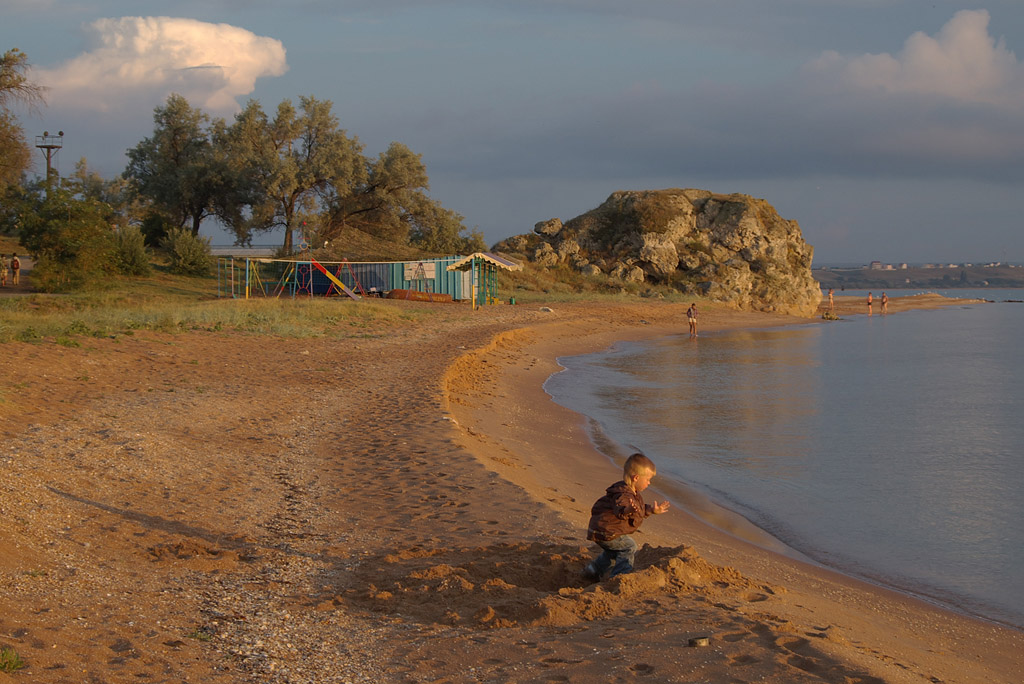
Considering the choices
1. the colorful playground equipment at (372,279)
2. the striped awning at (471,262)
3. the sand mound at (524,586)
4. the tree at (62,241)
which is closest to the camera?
the sand mound at (524,586)

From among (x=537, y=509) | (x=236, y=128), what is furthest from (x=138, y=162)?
(x=537, y=509)

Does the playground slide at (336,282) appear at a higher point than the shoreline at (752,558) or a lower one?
higher

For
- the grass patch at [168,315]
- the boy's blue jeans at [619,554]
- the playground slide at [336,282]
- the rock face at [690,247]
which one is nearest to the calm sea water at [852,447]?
the boy's blue jeans at [619,554]

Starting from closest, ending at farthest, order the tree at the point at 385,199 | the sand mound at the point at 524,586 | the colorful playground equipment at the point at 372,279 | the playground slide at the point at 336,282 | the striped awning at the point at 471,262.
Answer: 1. the sand mound at the point at 524,586
2. the playground slide at the point at 336,282
3. the colorful playground equipment at the point at 372,279
4. the striped awning at the point at 471,262
5. the tree at the point at 385,199

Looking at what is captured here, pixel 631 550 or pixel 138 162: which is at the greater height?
pixel 138 162

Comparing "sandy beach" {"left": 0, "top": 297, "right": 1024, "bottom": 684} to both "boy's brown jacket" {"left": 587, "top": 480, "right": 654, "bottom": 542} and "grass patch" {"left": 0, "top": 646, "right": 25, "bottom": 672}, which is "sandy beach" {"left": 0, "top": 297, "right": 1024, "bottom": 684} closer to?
"grass patch" {"left": 0, "top": 646, "right": 25, "bottom": 672}

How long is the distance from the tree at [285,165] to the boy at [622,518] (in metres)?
44.9

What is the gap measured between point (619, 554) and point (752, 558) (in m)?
2.91

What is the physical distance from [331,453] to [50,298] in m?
23.8

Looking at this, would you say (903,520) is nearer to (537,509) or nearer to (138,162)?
(537,509)

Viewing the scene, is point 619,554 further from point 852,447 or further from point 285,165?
point 285,165

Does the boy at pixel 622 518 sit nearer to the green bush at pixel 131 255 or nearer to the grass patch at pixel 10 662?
the grass patch at pixel 10 662

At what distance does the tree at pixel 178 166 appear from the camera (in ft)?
158

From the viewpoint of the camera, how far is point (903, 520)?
1068 cm
